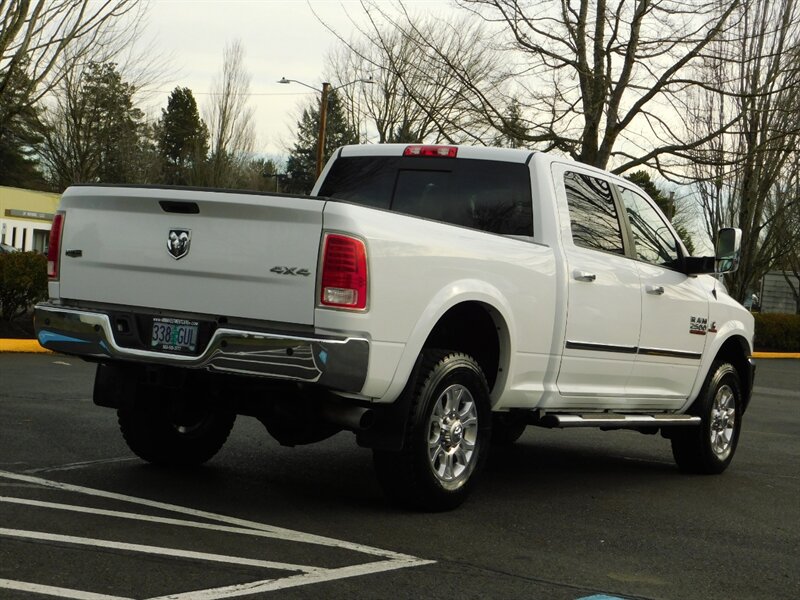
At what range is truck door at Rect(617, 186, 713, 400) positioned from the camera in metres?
7.88

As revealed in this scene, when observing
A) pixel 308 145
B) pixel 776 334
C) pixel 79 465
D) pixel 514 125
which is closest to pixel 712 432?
pixel 79 465

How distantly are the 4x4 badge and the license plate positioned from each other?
0.33 meters

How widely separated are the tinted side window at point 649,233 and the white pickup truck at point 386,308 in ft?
0.08

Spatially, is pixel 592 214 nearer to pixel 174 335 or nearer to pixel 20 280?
pixel 174 335

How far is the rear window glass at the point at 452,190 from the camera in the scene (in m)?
7.20

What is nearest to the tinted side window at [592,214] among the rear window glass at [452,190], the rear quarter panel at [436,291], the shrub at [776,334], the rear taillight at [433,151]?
the rear window glass at [452,190]

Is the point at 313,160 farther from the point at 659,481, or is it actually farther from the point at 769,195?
the point at 659,481

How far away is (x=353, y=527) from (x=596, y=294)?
2.39 meters

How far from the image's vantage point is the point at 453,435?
627cm

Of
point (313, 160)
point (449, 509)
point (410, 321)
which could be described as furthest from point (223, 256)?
point (313, 160)

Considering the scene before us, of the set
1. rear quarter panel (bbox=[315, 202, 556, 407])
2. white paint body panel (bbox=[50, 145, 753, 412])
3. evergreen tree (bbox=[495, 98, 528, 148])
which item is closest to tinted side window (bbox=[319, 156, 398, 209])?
white paint body panel (bbox=[50, 145, 753, 412])

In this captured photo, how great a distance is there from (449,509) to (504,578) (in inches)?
54.9

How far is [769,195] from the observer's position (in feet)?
103

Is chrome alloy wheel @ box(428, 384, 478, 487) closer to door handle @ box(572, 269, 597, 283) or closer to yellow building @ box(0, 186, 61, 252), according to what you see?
door handle @ box(572, 269, 597, 283)
